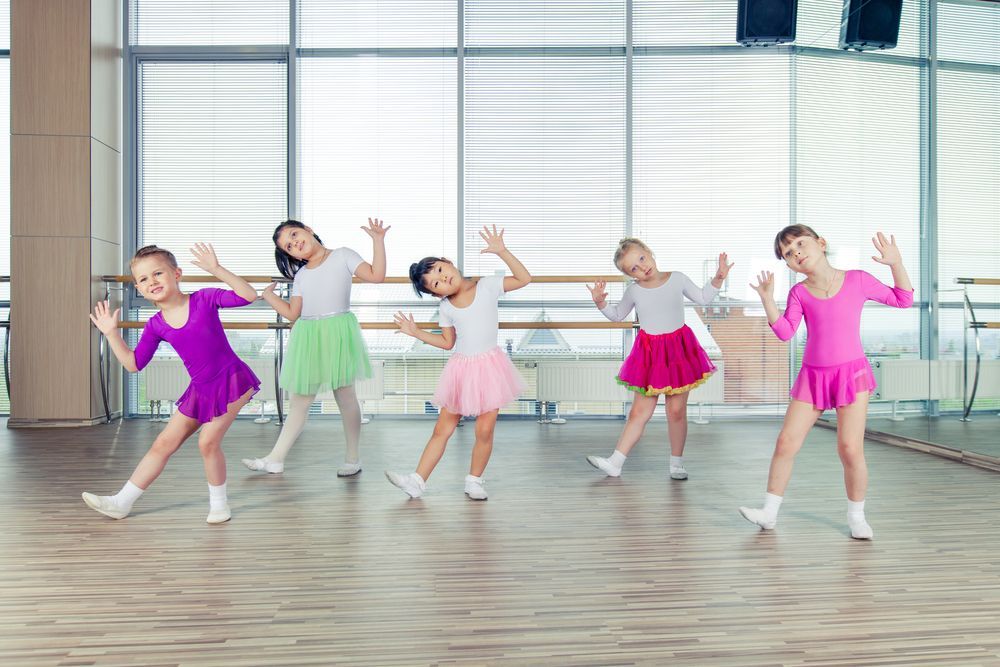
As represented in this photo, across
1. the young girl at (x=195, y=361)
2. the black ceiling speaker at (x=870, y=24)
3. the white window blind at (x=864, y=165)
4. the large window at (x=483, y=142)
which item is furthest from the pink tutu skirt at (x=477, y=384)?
the black ceiling speaker at (x=870, y=24)

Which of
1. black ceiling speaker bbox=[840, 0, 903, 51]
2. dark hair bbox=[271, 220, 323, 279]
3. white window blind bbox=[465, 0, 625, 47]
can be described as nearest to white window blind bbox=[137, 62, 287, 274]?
white window blind bbox=[465, 0, 625, 47]

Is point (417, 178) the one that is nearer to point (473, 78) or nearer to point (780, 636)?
point (473, 78)

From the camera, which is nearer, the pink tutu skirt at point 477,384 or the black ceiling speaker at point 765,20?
the pink tutu skirt at point 477,384

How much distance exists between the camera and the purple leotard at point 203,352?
254 centimetres

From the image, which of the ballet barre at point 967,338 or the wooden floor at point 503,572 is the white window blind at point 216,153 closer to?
the wooden floor at point 503,572

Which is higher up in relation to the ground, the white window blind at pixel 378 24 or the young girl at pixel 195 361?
the white window blind at pixel 378 24

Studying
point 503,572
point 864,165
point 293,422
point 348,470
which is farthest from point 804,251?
point 864,165

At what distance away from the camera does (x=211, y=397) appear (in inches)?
101

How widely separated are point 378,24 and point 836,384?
4.39 metres

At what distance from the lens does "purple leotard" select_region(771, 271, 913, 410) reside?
2.36 metres

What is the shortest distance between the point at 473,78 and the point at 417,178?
80 centimetres

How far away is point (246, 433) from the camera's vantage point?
190 inches

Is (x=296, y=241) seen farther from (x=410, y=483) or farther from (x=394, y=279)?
(x=394, y=279)

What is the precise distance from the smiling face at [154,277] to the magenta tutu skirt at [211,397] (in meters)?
0.30
